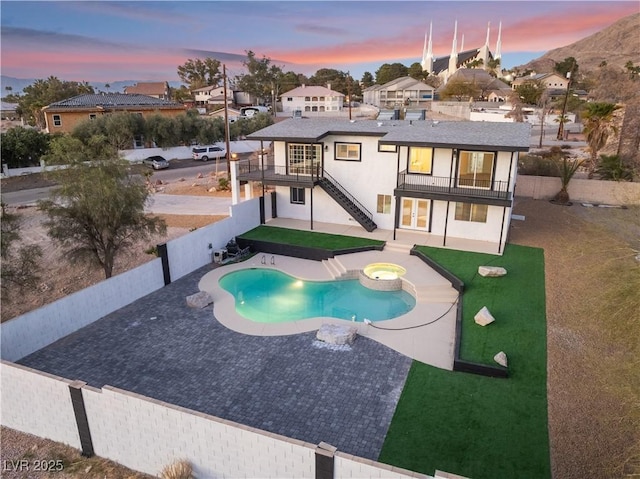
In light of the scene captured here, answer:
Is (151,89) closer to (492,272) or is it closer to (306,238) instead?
(306,238)

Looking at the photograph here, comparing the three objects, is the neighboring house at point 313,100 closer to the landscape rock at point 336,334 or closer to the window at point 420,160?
the window at point 420,160

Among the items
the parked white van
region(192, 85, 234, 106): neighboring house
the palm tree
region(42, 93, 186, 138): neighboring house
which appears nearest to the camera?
the palm tree

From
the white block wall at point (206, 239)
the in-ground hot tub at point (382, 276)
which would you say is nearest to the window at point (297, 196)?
the white block wall at point (206, 239)

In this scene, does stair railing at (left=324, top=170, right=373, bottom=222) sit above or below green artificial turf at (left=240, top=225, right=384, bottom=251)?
A: above

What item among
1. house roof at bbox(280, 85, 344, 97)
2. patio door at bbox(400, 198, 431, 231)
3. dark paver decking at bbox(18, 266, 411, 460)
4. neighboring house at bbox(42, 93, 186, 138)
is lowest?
dark paver decking at bbox(18, 266, 411, 460)

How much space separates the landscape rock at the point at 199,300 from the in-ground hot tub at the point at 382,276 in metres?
6.34

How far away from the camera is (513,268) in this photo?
17469 millimetres

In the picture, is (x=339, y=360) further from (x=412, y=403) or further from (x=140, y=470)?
(x=140, y=470)

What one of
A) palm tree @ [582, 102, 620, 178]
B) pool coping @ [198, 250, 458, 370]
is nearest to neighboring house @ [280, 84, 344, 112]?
palm tree @ [582, 102, 620, 178]

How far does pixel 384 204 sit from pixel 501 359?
39.9 feet

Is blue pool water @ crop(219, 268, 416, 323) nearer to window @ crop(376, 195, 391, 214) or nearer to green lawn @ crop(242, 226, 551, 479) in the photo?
green lawn @ crop(242, 226, 551, 479)

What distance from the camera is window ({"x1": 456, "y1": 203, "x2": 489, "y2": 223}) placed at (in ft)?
66.3

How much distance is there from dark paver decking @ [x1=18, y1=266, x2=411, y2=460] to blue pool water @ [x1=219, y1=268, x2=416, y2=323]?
1886 millimetres

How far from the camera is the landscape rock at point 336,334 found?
13.0 metres
